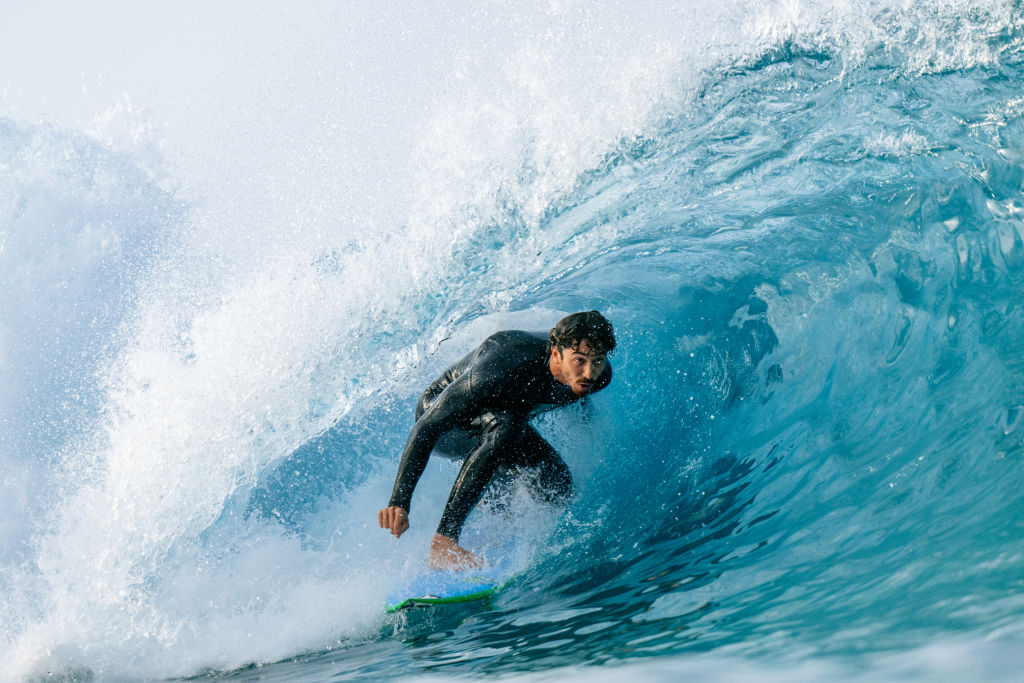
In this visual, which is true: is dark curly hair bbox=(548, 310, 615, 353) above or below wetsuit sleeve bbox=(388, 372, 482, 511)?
above

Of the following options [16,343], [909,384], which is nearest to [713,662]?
[909,384]

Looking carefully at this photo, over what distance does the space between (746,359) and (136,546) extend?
3070 millimetres

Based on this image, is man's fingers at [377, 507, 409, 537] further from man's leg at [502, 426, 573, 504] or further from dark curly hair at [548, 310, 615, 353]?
dark curly hair at [548, 310, 615, 353]

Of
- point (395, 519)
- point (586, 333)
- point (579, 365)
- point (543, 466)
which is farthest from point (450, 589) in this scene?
point (586, 333)

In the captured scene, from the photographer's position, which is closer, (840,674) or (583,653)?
(840,674)

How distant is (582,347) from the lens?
2.98 metres

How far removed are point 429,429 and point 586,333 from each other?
0.70 m

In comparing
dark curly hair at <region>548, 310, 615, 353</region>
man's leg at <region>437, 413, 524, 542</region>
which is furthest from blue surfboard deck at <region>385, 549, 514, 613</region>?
dark curly hair at <region>548, 310, 615, 353</region>

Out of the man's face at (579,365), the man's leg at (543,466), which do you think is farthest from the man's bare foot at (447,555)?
the man's face at (579,365)

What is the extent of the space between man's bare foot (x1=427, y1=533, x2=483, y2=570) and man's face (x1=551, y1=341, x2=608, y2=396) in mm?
754

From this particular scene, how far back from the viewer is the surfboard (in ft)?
10.4

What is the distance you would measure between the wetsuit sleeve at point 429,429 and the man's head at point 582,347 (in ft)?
1.24

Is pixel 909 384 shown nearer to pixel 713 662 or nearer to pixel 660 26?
pixel 713 662

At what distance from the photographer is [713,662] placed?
177cm
